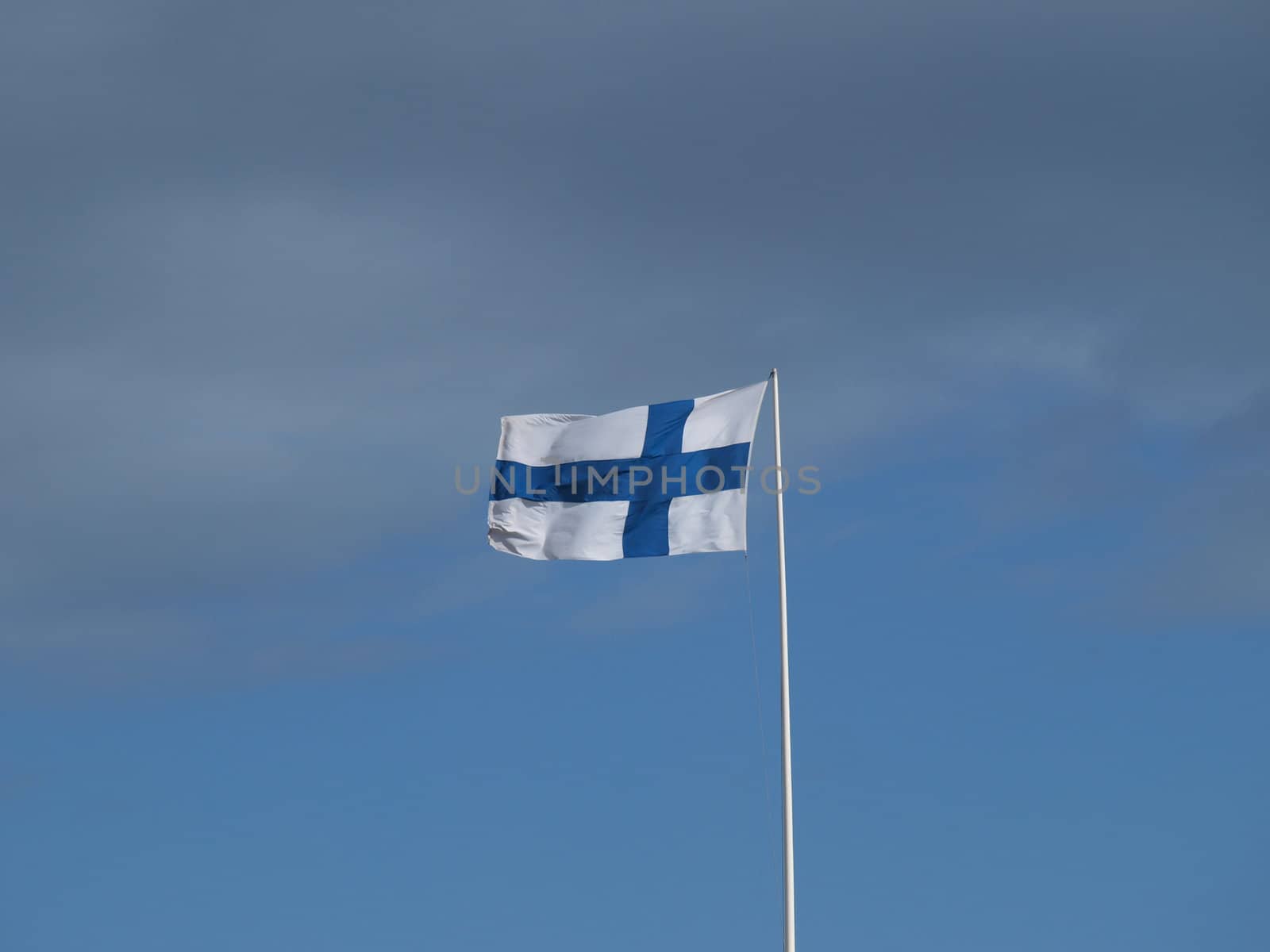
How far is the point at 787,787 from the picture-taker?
3403 cm

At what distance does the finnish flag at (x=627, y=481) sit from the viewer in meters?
37.3

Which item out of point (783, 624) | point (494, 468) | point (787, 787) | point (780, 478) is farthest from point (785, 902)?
point (494, 468)

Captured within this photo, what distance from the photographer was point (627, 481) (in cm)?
3859

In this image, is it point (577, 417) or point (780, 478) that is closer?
point (780, 478)

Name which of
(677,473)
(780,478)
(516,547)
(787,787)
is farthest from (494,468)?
(787,787)


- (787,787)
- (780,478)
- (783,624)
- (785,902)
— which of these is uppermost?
(780,478)

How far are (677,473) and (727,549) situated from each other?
7.21 feet

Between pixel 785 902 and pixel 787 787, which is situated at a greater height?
pixel 787 787

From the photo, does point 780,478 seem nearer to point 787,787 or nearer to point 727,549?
point 727,549

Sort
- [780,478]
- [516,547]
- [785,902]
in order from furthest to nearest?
[516,547] < [780,478] < [785,902]

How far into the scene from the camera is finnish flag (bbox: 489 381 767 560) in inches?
1469

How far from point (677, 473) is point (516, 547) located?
431cm

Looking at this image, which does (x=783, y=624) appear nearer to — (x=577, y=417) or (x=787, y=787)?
(x=787, y=787)

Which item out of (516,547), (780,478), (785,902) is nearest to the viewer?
(785,902)
